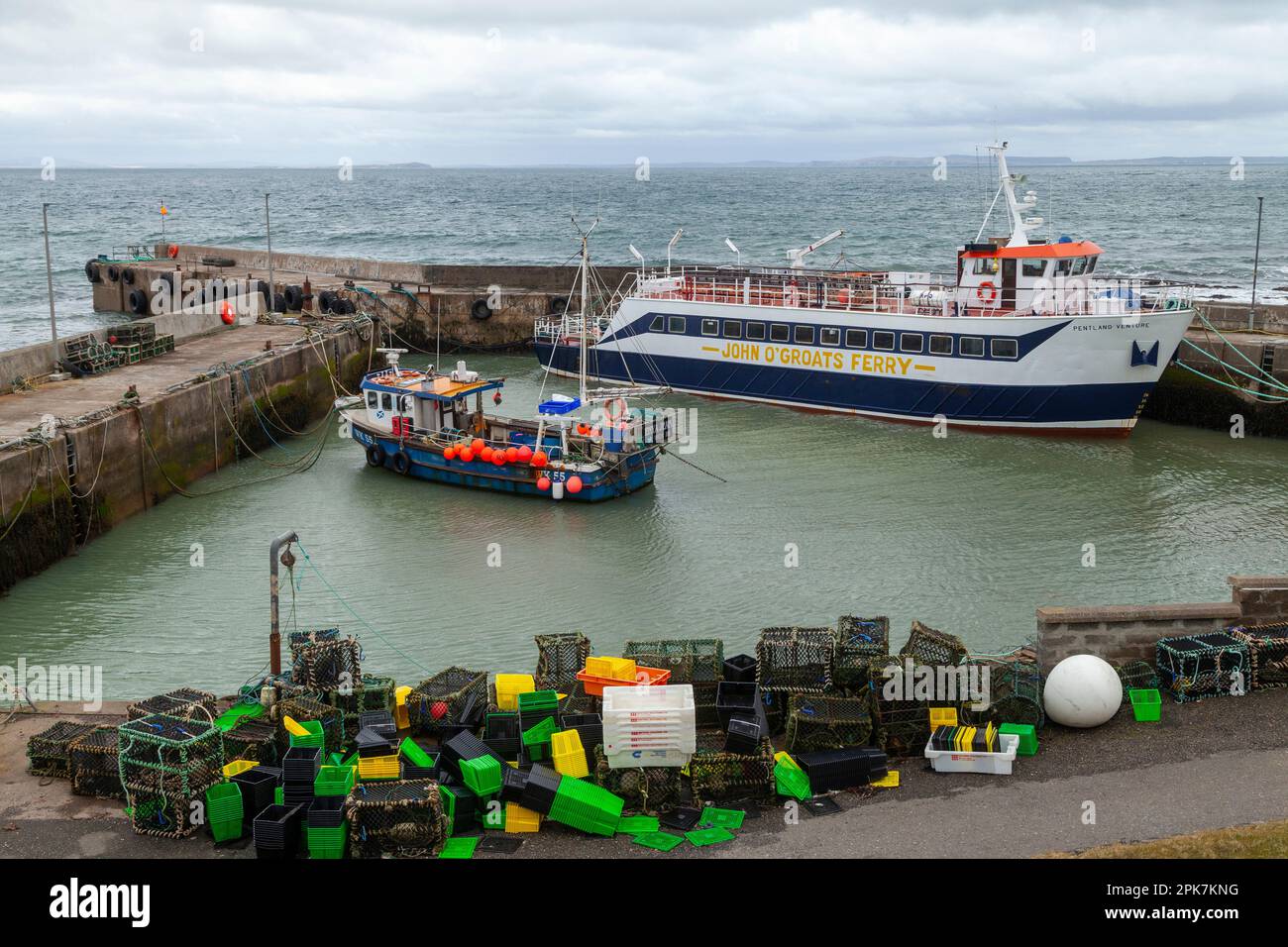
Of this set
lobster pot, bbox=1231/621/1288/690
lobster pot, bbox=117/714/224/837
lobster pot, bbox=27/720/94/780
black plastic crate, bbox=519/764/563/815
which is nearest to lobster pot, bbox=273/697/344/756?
lobster pot, bbox=117/714/224/837

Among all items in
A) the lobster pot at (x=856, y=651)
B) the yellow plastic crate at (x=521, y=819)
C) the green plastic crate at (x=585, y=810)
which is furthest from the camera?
the lobster pot at (x=856, y=651)

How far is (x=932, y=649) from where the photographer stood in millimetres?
13898

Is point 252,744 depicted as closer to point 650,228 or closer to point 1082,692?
point 1082,692

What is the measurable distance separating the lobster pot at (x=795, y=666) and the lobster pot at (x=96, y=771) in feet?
21.2

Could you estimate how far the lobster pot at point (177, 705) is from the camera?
1249 cm

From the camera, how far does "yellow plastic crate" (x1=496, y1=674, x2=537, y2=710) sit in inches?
533

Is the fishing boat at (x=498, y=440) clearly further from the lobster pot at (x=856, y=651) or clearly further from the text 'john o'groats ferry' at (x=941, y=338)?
the lobster pot at (x=856, y=651)

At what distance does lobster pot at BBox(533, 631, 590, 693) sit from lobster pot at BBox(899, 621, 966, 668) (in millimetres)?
3684

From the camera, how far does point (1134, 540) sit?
75.2 ft

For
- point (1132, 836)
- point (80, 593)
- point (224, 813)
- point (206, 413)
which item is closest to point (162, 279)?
point (206, 413)

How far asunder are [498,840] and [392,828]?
94cm

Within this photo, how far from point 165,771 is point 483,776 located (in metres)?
2.78

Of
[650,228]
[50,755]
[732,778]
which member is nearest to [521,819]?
[732,778]

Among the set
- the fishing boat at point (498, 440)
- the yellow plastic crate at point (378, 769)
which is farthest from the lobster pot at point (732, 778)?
the fishing boat at point (498, 440)
